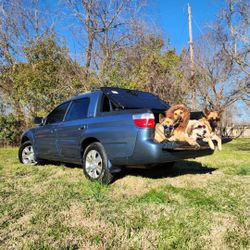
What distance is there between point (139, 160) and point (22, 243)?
84.2 inches

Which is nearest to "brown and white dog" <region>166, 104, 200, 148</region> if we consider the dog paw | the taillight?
the dog paw

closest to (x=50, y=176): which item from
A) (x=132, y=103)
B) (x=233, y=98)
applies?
(x=132, y=103)

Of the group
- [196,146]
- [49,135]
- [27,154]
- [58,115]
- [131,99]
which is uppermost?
[131,99]

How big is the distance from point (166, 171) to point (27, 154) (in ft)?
12.2

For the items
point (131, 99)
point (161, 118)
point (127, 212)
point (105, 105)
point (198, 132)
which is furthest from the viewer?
point (131, 99)

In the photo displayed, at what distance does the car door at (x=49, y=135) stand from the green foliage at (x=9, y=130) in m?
7.07

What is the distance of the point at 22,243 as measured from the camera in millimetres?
2668

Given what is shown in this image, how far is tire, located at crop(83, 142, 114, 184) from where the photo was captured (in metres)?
4.81

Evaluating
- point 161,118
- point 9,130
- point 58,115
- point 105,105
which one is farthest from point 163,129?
point 9,130

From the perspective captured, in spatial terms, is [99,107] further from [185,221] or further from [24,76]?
[24,76]

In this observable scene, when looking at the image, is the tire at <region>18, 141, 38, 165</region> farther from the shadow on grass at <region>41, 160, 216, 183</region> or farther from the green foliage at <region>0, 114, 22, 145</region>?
the green foliage at <region>0, 114, 22, 145</region>

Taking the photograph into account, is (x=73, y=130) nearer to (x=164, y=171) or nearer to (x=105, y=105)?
(x=105, y=105)

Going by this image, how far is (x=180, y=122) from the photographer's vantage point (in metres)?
4.53

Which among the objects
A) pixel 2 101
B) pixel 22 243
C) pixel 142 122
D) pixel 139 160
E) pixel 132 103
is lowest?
pixel 22 243
